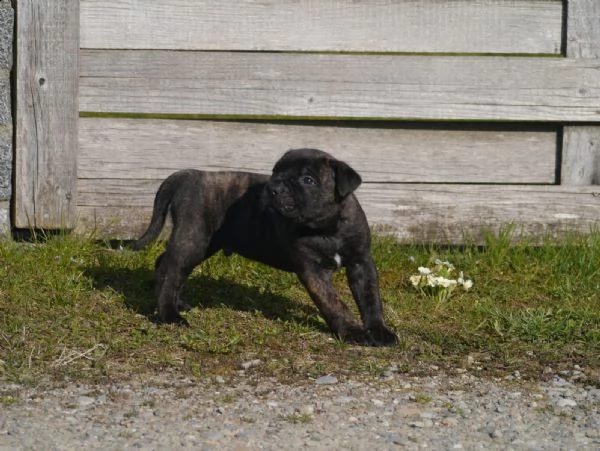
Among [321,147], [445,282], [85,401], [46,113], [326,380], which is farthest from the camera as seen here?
[321,147]

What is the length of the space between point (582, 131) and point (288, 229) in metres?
2.55

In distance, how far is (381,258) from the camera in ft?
21.6

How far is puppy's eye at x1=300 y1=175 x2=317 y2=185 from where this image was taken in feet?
17.0

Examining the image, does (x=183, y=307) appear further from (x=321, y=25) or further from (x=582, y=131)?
(x=582, y=131)

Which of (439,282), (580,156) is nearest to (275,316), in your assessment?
(439,282)

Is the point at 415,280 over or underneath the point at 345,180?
underneath

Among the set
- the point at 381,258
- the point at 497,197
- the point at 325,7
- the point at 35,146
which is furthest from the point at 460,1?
the point at 35,146

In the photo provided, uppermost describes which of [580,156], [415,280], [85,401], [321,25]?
[321,25]

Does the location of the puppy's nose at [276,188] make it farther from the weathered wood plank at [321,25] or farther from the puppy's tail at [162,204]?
the weathered wood plank at [321,25]

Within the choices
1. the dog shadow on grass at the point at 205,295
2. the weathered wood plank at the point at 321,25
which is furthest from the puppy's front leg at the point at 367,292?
the weathered wood plank at the point at 321,25

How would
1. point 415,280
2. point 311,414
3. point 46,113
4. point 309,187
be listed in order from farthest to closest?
1. point 46,113
2. point 415,280
3. point 309,187
4. point 311,414

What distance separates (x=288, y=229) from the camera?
5371 mm

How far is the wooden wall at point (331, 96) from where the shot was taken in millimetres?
6773

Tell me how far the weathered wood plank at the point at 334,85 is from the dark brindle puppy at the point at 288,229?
4.05 ft
